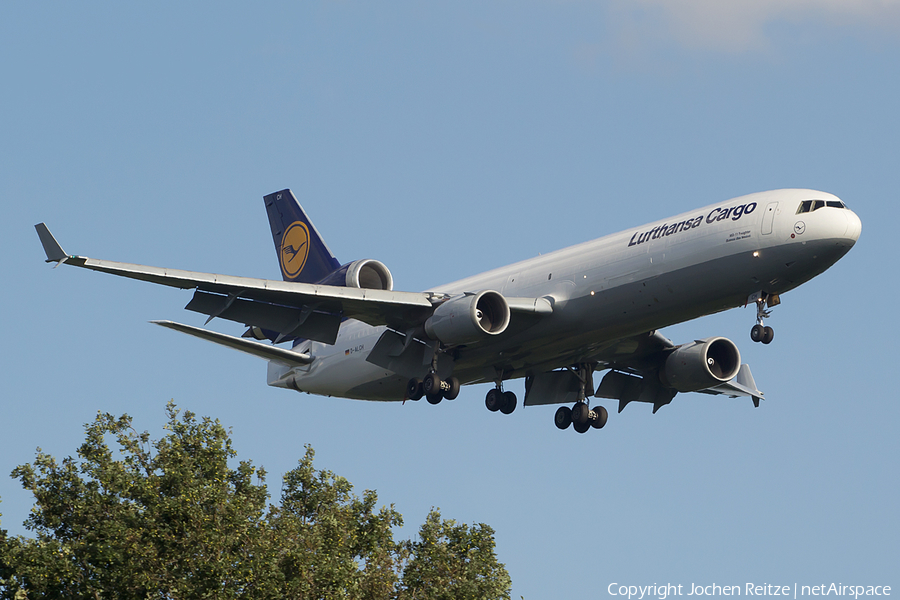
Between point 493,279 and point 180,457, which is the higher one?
point 493,279

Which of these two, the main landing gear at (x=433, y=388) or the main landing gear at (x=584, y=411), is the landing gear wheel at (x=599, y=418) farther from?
the main landing gear at (x=433, y=388)

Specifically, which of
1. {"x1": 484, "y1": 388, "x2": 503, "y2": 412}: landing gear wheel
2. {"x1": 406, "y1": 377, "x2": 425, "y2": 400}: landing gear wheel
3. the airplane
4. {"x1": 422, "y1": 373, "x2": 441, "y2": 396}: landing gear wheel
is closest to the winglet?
the airplane

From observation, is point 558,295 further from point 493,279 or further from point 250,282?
point 250,282

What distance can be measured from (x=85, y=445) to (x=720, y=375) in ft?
71.5

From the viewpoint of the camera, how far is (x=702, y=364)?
143 feet

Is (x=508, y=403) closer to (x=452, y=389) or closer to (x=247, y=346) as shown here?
(x=452, y=389)

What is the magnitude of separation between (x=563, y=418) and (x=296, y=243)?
1304 cm

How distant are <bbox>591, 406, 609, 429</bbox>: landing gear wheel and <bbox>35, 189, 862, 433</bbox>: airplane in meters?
0.07

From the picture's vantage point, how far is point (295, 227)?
50531mm

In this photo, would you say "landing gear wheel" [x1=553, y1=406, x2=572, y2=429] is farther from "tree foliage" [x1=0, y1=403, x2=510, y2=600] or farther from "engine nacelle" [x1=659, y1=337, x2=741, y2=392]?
"tree foliage" [x1=0, y1=403, x2=510, y2=600]

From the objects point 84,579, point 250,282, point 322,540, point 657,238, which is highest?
point 657,238

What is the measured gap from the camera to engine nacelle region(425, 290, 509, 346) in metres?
38.2

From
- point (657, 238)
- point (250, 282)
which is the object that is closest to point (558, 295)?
point (657, 238)

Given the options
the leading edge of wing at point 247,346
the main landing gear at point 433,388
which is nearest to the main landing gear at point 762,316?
the main landing gear at point 433,388
